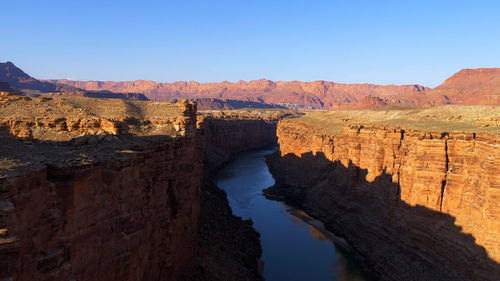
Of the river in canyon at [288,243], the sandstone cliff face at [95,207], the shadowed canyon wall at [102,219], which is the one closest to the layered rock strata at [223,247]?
the river in canyon at [288,243]

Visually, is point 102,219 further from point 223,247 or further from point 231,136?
point 231,136

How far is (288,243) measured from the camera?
3155cm

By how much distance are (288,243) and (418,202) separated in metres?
11.5

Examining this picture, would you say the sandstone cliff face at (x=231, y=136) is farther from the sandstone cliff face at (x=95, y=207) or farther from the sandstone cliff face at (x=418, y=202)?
the sandstone cliff face at (x=95, y=207)

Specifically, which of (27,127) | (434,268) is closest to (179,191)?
(27,127)

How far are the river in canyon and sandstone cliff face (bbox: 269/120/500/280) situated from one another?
1805 millimetres

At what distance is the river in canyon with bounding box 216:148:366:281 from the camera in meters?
26.4

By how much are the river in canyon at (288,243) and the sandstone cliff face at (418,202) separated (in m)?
1.81

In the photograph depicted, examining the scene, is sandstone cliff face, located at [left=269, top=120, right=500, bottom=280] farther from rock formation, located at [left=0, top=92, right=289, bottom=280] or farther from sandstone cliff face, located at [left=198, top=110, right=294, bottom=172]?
sandstone cliff face, located at [left=198, top=110, right=294, bottom=172]

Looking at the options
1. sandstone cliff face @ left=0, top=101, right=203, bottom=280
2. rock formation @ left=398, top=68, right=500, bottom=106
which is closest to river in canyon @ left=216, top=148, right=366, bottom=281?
sandstone cliff face @ left=0, top=101, right=203, bottom=280

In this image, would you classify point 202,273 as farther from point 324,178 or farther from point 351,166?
point 324,178

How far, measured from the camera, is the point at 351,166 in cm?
3619

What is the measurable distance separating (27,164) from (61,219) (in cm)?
177

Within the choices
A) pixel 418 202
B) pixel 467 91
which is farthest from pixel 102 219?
pixel 467 91
